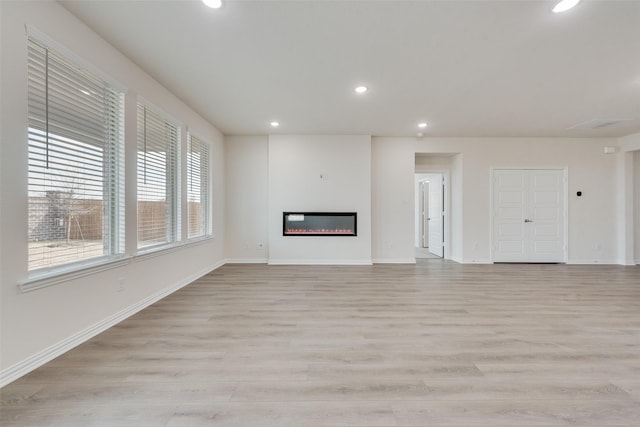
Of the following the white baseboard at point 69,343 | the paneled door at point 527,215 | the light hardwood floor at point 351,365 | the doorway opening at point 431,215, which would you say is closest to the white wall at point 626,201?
the paneled door at point 527,215

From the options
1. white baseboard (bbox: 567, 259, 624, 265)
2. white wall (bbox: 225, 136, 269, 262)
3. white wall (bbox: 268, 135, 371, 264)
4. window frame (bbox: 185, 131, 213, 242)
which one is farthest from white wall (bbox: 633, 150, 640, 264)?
window frame (bbox: 185, 131, 213, 242)

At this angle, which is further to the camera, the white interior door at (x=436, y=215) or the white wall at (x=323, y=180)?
the white interior door at (x=436, y=215)

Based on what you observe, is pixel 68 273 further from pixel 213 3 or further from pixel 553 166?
pixel 553 166

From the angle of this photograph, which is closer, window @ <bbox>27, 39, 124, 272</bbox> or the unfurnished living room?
the unfurnished living room

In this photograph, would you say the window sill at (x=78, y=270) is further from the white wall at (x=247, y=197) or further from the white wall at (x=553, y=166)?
the white wall at (x=553, y=166)

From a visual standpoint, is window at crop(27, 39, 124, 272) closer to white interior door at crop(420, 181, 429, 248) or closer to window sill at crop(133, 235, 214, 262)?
window sill at crop(133, 235, 214, 262)

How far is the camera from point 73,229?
2.36m

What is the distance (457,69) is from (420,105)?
1.07 meters

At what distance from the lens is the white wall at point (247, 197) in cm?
598

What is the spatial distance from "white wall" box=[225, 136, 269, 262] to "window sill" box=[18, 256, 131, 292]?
10.2 ft

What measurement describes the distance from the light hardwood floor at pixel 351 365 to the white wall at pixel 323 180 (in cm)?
219

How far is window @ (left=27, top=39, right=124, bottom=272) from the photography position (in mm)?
2035

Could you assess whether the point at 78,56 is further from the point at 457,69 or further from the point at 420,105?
the point at 420,105

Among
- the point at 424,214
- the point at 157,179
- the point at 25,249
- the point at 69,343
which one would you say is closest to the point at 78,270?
the point at 25,249
